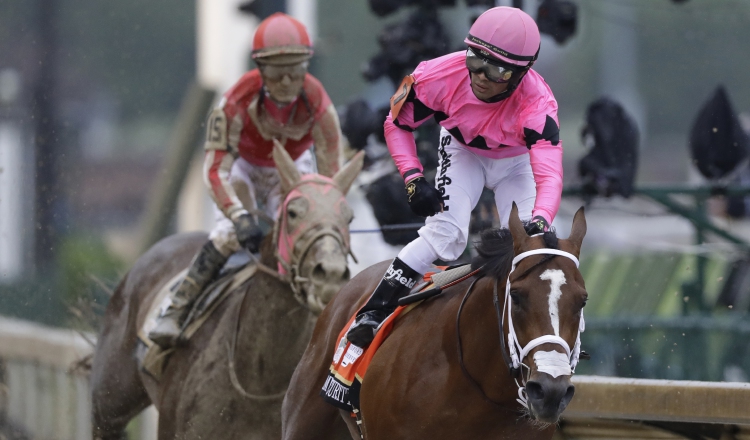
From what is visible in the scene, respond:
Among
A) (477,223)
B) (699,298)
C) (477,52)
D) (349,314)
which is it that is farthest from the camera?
(699,298)

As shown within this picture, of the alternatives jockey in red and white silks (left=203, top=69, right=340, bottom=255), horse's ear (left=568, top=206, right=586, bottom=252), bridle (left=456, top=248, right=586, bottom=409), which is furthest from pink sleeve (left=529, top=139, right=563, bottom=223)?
jockey in red and white silks (left=203, top=69, right=340, bottom=255)

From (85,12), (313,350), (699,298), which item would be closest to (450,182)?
(313,350)

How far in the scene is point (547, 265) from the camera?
3674mm

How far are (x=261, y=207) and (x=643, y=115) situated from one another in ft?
39.9

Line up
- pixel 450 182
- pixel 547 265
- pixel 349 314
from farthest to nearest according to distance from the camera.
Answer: pixel 349 314, pixel 450 182, pixel 547 265

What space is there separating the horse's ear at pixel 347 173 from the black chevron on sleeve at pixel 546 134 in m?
1.71

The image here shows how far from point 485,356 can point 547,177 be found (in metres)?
0.69

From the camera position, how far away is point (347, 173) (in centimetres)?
590

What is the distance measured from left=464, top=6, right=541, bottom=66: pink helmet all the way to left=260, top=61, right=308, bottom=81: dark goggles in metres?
1.97

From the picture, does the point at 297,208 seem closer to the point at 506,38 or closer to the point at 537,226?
the point at 506,38

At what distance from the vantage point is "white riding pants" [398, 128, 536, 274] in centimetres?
458

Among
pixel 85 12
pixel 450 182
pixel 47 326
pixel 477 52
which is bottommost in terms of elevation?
pixel 47 326

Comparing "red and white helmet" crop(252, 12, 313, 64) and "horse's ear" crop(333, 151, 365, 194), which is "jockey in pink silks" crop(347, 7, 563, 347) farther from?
"red and white helmet" crop(252, 12, 313, 64)

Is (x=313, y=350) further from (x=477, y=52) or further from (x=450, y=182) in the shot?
(x=477, y=52)
